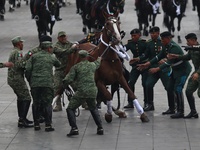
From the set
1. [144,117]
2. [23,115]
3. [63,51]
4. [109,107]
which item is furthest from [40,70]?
[144,117]

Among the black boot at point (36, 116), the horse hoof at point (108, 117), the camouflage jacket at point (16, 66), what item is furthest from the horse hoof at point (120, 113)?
the camouflage jacket at point (16, 66)

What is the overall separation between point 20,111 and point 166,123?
102 inches

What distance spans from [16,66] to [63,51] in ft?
4.26

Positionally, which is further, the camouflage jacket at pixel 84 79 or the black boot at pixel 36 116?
the black boot at pixel 36 116

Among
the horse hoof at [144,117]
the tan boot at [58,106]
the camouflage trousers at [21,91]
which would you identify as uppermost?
the camouflage trousers at [21,91]

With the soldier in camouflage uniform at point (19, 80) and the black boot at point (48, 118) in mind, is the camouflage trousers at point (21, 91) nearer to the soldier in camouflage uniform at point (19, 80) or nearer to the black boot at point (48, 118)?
the soldier in camouflage uniform at point (19, 80)

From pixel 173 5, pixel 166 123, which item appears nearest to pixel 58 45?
pixel 166 123

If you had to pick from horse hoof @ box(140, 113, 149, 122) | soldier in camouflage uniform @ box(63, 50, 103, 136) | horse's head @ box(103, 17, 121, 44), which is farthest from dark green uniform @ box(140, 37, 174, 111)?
soldier in camouflage uniform @ box(63, 50, 103, 136)

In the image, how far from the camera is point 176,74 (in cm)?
1563

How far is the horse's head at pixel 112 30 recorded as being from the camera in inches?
592

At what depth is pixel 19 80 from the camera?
14.7 metres

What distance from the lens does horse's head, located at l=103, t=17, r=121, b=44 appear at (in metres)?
15.0

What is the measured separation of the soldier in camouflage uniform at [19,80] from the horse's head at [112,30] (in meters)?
1.61

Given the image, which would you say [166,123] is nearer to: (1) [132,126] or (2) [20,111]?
(1) [132,126]
